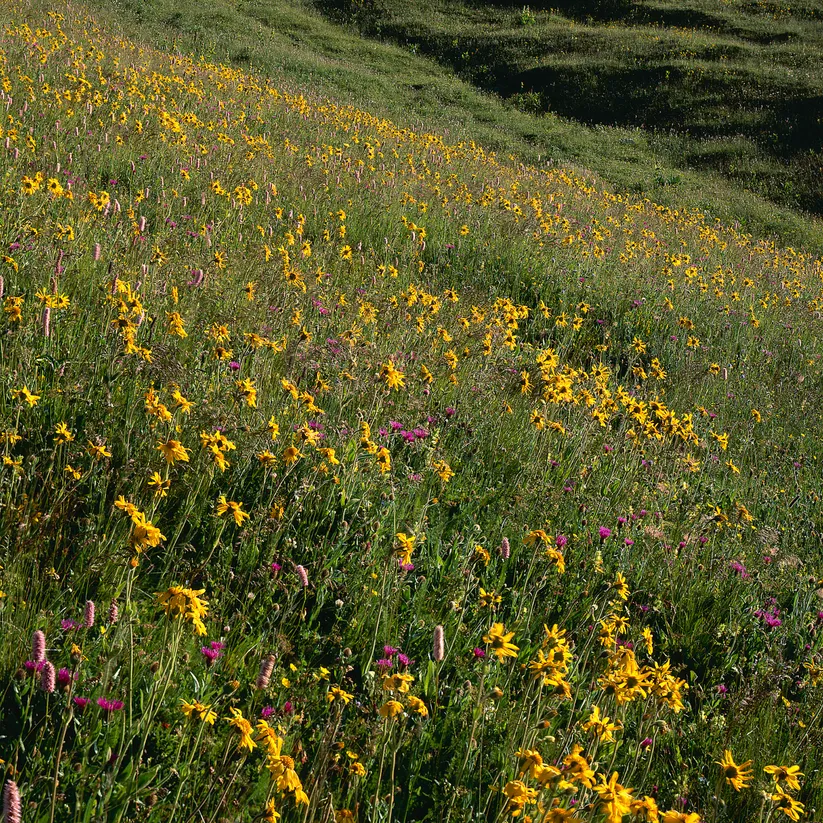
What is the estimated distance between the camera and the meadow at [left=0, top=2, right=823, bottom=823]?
2061 mm

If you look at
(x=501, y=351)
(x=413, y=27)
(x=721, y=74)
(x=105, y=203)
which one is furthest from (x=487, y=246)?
(x=413, y=27)

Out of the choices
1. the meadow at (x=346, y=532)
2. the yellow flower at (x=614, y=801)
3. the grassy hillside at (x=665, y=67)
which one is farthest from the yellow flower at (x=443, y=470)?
the grassy hillside at (x=665, y=67)

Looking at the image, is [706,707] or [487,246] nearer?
[706,707]

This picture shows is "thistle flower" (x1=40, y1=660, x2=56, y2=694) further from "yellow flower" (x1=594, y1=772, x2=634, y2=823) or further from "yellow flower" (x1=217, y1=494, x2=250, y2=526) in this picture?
"yellow flower" (x1=594, y1=772, x2=634, y2=823)

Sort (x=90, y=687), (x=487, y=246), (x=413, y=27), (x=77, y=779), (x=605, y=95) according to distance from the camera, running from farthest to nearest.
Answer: (x=413, y=27) < (x=605, y=95) < (x=487, y=246) < (x=90, y=687) < (x=77, y=779)

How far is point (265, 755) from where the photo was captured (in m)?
2.15

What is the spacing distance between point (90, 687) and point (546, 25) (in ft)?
116

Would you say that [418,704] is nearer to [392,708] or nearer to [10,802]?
[392,708]

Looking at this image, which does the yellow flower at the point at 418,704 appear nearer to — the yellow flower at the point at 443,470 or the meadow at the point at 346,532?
the meadow at the point at 346,532

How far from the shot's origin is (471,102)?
2447 centimetres

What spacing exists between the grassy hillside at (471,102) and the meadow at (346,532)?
11.7 meters

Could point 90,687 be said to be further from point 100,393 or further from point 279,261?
point 279,261

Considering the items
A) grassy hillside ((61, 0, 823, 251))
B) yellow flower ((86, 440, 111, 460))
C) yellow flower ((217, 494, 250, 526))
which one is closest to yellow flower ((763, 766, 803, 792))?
yellow flower ((217, 494, 250, 526))

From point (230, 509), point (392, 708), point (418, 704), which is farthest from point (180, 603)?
point (230, 509)
